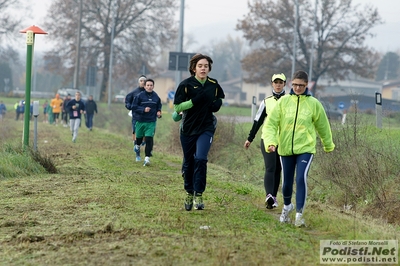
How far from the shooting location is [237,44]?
543ft

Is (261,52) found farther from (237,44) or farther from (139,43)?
(237,44)

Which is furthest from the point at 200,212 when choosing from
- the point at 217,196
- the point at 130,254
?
the point at 130,254

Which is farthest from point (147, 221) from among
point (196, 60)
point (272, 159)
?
point (272, 159)

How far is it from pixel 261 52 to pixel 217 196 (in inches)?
2031

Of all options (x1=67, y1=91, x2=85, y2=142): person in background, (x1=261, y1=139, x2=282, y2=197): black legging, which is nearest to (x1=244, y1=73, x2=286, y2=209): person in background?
(x1=261, y1=139, x2=282, y2=197): black legging

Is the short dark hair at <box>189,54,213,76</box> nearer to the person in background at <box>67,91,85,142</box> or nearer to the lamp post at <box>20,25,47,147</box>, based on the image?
the lamp post at <box>20,25,47,147</box>

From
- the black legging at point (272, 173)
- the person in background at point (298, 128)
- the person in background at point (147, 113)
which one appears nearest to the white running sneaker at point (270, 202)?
the black legging at point (272, 173)

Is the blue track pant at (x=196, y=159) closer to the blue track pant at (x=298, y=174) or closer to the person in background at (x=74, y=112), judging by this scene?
the blue track pant at (x=298, y=174)

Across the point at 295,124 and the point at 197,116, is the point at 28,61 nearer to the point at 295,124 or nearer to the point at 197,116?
the point at 197,116

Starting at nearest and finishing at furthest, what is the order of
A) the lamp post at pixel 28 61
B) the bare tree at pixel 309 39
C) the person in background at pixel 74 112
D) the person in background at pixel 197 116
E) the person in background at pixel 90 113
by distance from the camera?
1. the person in background at pixel 197 116
2. the lamp post at pixel 28 61
3. the person in background at pixel 74 112
4. the person in background at pixel 90 113
5. the bare tree at pixel 309 39

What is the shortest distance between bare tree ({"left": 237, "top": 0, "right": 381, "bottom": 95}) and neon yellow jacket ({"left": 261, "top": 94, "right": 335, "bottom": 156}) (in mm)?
50420

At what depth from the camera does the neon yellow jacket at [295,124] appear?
7.95 meters

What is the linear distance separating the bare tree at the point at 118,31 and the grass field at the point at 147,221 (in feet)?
156

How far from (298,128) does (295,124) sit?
0.06 metres
